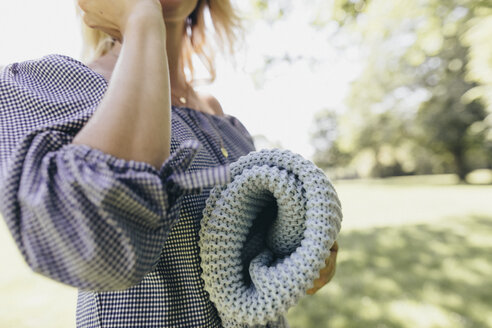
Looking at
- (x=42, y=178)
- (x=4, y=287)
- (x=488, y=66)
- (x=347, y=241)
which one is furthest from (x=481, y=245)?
(x=4, y=287)

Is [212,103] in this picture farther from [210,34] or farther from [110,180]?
[110,180]

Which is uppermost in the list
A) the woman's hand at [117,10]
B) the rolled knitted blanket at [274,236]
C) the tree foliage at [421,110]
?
the woman's hand at [117,10]

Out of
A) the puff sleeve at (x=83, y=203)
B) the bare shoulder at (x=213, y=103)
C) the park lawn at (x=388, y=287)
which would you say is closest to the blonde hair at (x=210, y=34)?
the bare shoulder at (x=213, y=103)

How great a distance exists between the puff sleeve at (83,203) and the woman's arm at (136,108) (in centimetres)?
2

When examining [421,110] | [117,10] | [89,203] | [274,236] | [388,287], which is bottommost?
[421,110]

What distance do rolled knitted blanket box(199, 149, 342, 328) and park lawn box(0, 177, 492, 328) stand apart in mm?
2566

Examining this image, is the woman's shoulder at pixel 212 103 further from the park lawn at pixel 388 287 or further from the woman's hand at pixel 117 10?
the park lawn at pixel 388 287

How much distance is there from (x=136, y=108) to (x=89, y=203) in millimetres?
172

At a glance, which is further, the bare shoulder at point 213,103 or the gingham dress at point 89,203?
the bare shoulder at point 213,103

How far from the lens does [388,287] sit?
12.0 feet

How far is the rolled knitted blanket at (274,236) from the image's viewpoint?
659mm

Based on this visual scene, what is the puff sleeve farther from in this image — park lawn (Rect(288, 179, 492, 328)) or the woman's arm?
park lawn (Rect(288, 179, 492, 328))

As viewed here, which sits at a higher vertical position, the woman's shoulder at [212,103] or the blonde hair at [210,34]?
the blonde hair at [210,34]

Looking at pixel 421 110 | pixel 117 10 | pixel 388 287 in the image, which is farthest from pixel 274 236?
pixel 421 110
